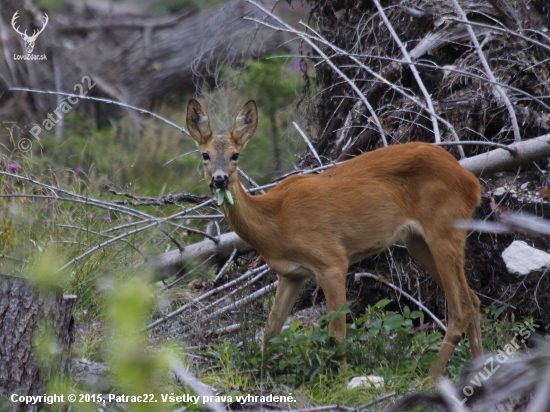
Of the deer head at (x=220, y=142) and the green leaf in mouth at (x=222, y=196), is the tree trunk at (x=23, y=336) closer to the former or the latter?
the green leaf in mouth at (x=222, y=196)

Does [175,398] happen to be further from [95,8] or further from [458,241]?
[95,8]

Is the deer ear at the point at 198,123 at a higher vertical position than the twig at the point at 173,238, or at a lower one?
higher

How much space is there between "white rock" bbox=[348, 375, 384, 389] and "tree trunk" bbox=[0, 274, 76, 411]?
1727 millimetres

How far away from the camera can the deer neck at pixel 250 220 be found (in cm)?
536

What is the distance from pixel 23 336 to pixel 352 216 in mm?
2515

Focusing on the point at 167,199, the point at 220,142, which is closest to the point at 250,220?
the point at 220,142

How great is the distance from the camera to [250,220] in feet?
17.7

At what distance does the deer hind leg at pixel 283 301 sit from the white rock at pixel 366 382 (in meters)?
0.90

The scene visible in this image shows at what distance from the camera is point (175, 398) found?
13.9ft

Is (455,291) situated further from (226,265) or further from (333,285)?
(226,265)

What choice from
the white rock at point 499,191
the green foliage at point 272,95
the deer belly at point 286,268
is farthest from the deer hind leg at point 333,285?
the green foliage at point 272,95

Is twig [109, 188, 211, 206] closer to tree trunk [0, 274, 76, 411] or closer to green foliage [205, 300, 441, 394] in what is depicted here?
green foliage [205, 300, 441, 394]

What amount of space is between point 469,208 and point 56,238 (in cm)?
327

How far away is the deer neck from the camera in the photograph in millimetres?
5359
